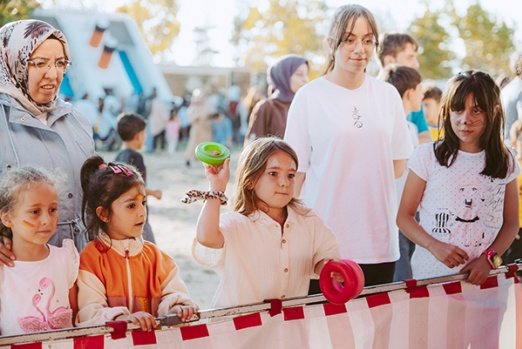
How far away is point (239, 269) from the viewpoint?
3301mm

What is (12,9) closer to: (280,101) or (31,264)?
Answer: (280,101)

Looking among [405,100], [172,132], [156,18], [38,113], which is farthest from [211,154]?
[156,18]

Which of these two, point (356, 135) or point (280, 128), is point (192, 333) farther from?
point (280, 128)

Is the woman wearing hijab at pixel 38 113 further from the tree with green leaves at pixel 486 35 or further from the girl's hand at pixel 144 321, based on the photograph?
the tree with green leaves at pixel 486 35

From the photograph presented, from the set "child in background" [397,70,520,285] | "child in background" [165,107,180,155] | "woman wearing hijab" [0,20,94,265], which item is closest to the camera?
"woman wearing hijab" [0,20,94,265]

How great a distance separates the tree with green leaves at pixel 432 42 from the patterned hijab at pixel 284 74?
38384 millimetres

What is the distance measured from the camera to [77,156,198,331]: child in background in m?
3.02

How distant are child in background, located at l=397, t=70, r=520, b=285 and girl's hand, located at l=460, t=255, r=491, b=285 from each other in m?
0.02

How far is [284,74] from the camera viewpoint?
6.21 meters

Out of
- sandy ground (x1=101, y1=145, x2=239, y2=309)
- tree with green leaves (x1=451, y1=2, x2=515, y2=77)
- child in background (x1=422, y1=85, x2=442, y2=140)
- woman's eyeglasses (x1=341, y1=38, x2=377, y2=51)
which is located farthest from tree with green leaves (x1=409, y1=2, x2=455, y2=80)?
woman's eyeglasses (x1=341, y1=38, x2=377, y2=51)

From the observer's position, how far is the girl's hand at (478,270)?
3660 millimetres

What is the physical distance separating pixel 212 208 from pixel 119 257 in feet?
1.42

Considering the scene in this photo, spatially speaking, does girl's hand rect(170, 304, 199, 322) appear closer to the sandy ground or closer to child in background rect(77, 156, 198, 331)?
child in background rect(77, 156, 198, 331)

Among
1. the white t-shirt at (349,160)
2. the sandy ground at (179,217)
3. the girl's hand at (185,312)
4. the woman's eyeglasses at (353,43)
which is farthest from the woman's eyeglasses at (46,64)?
the woman's eyeglasses at (353,43)
